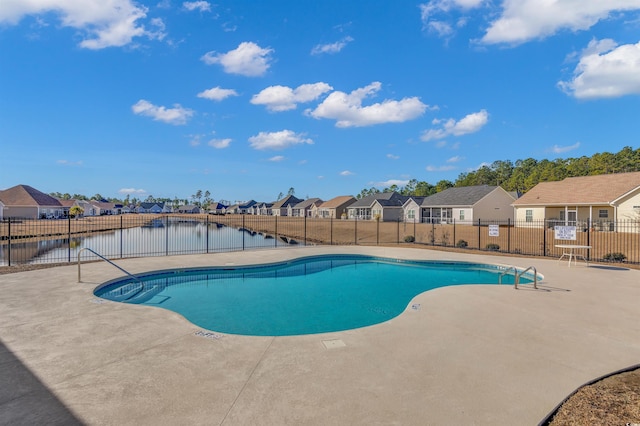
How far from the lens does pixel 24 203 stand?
53.2 metres

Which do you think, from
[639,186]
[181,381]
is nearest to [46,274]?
[181,381]

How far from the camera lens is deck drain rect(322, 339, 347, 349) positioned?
4832 millimetres

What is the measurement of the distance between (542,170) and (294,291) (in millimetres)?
73424

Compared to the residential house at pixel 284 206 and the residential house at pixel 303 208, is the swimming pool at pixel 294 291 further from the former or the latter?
the residential house at pixel 284 206

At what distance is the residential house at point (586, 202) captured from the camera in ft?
80.1

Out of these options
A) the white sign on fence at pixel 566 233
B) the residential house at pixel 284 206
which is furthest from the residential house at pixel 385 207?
the residential house at pixel 284 206

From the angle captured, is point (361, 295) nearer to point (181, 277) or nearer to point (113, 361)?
point (181, 277)

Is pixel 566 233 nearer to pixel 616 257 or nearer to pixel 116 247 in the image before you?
pixel 616 257

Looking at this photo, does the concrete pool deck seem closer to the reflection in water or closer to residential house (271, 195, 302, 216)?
the reflection in water

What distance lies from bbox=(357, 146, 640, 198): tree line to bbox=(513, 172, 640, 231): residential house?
3005cm

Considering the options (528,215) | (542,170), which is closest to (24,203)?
(528,215)

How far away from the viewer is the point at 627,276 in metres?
10.2

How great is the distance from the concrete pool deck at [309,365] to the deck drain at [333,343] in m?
0.03

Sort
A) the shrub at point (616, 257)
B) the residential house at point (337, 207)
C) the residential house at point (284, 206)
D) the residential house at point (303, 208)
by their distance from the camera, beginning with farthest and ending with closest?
the residential house at point (284, 206) < the residential house at point (303, 208) < the residential house at point (337, 207) < the shrub at point (616, 257)
